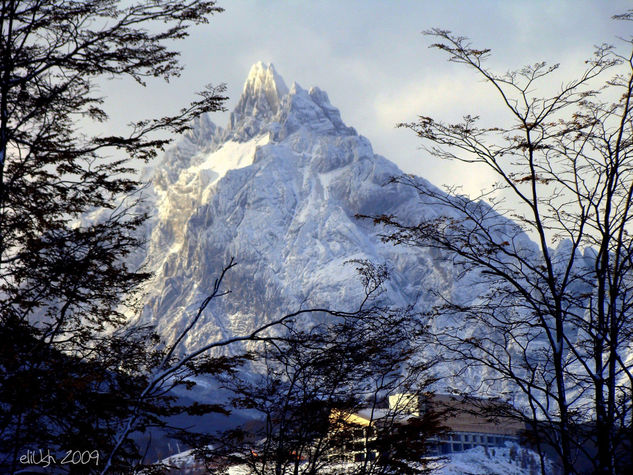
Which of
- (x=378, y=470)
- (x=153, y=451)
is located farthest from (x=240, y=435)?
(x=153, y=451)

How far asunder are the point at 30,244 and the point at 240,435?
9.08 m

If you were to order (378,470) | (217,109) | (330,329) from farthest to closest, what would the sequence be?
(378,470) → (330,329) → (217,109)

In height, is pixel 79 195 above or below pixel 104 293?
above

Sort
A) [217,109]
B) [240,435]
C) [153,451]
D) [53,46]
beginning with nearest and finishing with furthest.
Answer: [53,46], [217,109], [240,435], [153,451]

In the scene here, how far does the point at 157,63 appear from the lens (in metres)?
11.2

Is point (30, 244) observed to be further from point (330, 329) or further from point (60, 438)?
point (330, 329)

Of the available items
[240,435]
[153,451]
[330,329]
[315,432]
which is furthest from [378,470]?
[153,451]

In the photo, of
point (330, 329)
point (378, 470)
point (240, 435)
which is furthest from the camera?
point (378, 470)

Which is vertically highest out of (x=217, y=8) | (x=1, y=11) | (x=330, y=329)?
(x=217, y=8)

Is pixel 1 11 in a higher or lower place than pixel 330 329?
higher

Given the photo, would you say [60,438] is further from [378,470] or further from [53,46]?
[378,470]

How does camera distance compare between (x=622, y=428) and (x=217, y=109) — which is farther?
(x=217, y=109)

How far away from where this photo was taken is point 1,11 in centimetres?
1006

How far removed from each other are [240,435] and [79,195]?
348 inches
